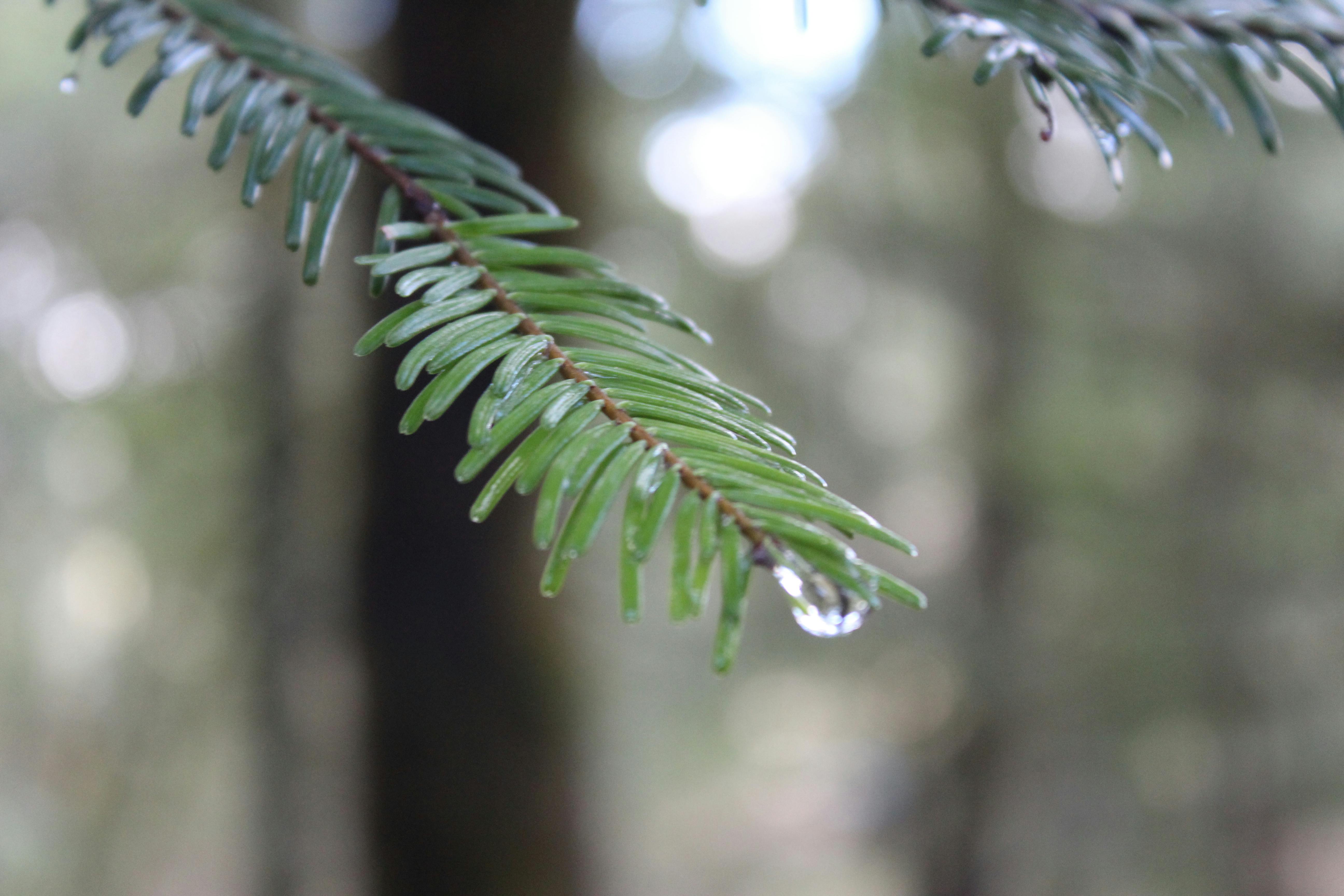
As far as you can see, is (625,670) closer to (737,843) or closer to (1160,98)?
(737,843)

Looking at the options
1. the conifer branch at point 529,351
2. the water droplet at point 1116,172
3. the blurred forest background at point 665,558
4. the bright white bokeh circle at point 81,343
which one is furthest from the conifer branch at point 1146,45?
the bright white bokeh circle at point 81,343

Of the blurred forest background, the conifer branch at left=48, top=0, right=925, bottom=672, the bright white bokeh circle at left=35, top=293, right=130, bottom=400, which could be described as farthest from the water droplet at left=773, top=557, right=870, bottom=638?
the bright white bokeh circle at left=35, top=293, right=130, bottom=400

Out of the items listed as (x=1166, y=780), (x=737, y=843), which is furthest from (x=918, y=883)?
(x=737, y=843)

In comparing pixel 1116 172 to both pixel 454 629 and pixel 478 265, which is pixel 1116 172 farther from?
pixel 454 629

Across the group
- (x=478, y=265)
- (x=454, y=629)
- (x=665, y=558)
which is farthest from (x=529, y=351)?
(x=665, y=558)

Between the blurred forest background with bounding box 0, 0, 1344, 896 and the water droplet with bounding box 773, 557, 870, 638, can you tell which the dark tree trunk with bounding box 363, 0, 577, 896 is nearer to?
the blurred forest background with bounding box 0, 0, 1344, 896

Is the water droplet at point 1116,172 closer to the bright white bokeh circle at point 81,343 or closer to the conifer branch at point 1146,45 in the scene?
the conifer branch at point 1146,45
